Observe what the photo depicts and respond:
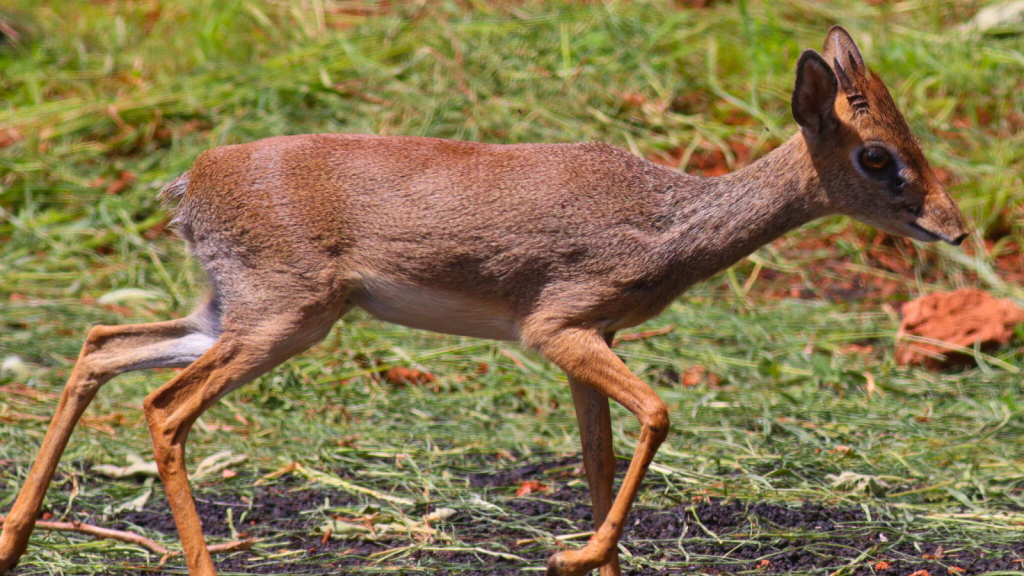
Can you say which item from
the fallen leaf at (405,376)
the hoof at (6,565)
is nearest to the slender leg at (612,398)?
the hoof at (6,565)

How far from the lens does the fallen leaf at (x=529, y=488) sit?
16.5 feet

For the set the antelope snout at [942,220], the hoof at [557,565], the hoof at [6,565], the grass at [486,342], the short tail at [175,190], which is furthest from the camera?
the grass at [486,342]

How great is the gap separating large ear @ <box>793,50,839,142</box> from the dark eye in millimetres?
151

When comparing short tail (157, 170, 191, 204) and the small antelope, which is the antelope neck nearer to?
the small antelope

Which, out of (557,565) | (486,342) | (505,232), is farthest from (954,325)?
(557,565)

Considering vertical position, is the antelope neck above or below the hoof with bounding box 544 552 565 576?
above

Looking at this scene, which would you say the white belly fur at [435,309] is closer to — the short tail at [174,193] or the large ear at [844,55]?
the short tail at [174,193]

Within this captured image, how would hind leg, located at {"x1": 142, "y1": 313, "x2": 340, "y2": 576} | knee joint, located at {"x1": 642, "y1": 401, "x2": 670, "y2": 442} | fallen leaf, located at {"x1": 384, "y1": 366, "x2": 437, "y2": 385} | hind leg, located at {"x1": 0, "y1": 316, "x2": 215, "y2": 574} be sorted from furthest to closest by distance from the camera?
fallen leaf, located at {"x1": 384, "y1": 366, "x2": 437, "y2": 385} < hind leg, located at {"x1": 0, "y1": 316, "x2": 215, "y2": 574} < hind leg, located at {"x1": 142, "y1": 313, "x2": 340, "y2": 576} < knee joint, located at {"x1": 642, "y1": 401, "x2": 670, "y2": 442}

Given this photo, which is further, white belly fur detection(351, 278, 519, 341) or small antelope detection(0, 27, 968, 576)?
white belly fur detection(351, 278, 519, 341)

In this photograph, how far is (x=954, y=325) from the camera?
6523 mm

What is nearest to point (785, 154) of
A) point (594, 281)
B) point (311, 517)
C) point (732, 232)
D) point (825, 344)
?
point (732, 232)

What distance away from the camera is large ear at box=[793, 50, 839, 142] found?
12.3ft

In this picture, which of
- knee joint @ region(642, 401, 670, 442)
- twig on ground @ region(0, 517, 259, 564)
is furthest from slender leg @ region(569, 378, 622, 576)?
twig on ground @ region(0, 517, 259, 564)

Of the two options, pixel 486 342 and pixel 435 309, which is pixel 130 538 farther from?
pixel 486 342
